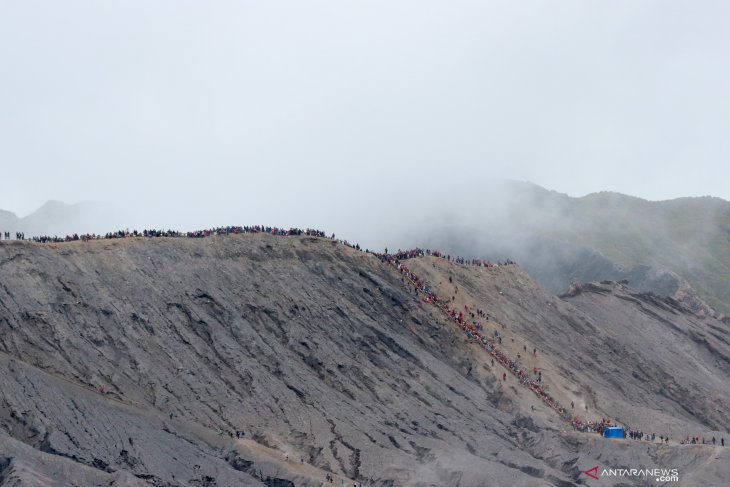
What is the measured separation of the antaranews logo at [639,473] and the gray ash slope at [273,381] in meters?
0.97

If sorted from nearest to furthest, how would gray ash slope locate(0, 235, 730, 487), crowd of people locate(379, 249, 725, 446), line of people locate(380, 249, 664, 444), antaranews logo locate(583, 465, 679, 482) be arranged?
gray ash slope locate(0, 235, 730, 487)
antaranews logo locate(583, 465, 679, 482)
crowd of people locate(379, 249, 725, 446)
line of people locate(380, 249, 664, 444)

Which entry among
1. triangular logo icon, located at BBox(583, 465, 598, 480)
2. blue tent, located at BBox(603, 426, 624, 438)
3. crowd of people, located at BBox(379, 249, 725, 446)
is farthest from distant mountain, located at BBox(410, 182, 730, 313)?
triangular logo icon, located at BBox(583, 465, 598, 480)

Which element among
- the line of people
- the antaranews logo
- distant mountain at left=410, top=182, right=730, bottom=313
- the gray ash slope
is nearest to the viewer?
the gray ash slope

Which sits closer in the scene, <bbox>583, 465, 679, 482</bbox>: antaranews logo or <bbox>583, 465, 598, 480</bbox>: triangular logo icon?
<bbox>583, 465, 598, 480</bbox>: triangular logo icon

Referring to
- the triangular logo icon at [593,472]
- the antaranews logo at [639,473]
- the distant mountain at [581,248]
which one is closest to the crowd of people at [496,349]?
the antaranews logo at [639,473]

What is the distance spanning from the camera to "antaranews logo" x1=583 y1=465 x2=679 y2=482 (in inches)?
3063

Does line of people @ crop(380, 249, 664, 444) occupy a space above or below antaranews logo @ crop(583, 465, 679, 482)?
above

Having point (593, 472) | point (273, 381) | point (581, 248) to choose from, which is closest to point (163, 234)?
point (273, 381)

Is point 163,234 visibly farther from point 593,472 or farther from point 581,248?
point 581,248

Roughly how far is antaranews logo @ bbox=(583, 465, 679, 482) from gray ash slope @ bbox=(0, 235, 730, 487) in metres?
0.97

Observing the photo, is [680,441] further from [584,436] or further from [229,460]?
[229,460]

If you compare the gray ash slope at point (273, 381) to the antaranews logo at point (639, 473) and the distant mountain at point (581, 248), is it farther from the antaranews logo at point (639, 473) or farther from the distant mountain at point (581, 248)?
the distant mountain at point (581, 248)

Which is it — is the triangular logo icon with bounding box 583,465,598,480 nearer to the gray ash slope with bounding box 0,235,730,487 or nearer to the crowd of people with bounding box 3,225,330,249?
the gray ash slope with bounding box 0,235,730,487

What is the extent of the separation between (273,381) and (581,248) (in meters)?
105
